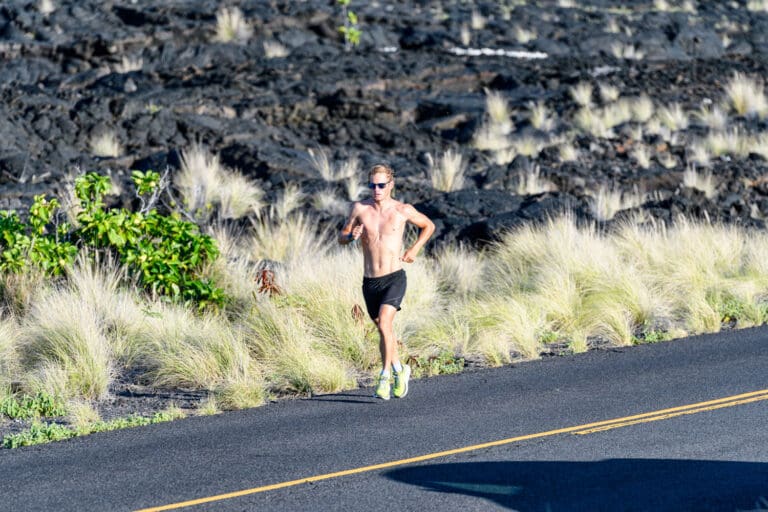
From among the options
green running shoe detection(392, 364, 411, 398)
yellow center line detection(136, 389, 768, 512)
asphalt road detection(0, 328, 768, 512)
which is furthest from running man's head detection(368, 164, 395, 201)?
yellow center line detection(136, 389, 768, 512)

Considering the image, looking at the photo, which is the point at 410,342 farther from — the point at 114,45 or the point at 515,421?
the point at 114,45

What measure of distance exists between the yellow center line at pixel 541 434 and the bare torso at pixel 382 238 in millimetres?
2051

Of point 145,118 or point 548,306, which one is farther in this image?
point 145,118

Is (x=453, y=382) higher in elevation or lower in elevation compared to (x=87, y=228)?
lower

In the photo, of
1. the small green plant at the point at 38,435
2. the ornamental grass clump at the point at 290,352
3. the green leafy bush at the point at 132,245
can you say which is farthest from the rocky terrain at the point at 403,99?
the small green plant at the point at 38,435

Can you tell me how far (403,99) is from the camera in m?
27.5

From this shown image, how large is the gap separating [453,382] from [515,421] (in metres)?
1.76

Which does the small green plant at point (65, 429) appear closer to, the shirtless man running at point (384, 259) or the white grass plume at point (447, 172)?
the shirtless man running at point (384, 259)

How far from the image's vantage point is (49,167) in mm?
20875

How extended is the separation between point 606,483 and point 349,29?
2611 cm

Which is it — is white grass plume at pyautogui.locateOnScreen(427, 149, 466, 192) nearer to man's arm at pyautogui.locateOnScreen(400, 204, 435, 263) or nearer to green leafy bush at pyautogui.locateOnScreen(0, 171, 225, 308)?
green leafy bush at pyautogui.locateOnScreen(0, 171, 225, 308)

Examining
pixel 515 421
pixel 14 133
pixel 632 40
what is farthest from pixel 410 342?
pixel 632 40

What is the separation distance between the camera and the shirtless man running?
9.63m

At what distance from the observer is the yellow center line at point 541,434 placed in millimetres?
7148
